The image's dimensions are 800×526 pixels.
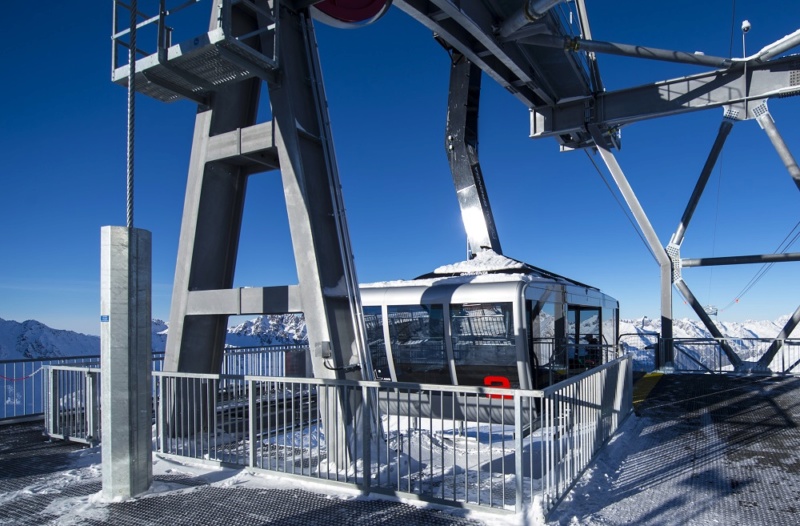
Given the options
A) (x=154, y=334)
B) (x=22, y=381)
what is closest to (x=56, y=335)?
(x=154, y=334)

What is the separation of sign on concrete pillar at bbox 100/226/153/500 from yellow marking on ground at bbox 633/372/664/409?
8883 millimetres

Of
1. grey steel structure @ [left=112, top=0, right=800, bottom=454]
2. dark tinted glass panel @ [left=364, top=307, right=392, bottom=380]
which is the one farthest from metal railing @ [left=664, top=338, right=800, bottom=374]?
grey steel structure @ [left=112, top=0, right=800, bottom=454]

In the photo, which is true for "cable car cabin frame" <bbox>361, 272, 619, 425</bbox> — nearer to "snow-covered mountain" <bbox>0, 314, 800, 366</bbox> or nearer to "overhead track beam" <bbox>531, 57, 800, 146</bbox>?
"overhead track beam" <bbox>531, 57, 800, 146</bbox>

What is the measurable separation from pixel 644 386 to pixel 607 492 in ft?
29.0

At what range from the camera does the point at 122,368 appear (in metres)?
5.08

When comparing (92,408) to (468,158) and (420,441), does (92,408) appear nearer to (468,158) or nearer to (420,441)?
(420,441)

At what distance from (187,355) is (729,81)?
15797mm

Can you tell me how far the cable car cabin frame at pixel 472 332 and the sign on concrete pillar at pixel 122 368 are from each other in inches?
160

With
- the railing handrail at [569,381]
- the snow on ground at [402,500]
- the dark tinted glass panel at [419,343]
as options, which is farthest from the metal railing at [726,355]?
the snow on ground at [402,500]

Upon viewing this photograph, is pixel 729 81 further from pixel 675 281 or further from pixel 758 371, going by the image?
pixel 758 371

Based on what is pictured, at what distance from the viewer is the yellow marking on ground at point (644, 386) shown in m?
11.1

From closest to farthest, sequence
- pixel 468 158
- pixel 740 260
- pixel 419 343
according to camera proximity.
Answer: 1. pixel 419 343
2. pixel 468 158
3. pixel 740 260

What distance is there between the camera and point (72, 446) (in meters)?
7.39

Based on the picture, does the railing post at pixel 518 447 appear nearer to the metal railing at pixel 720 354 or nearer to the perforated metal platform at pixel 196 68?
the perforated metal platform at pixel 196 68
